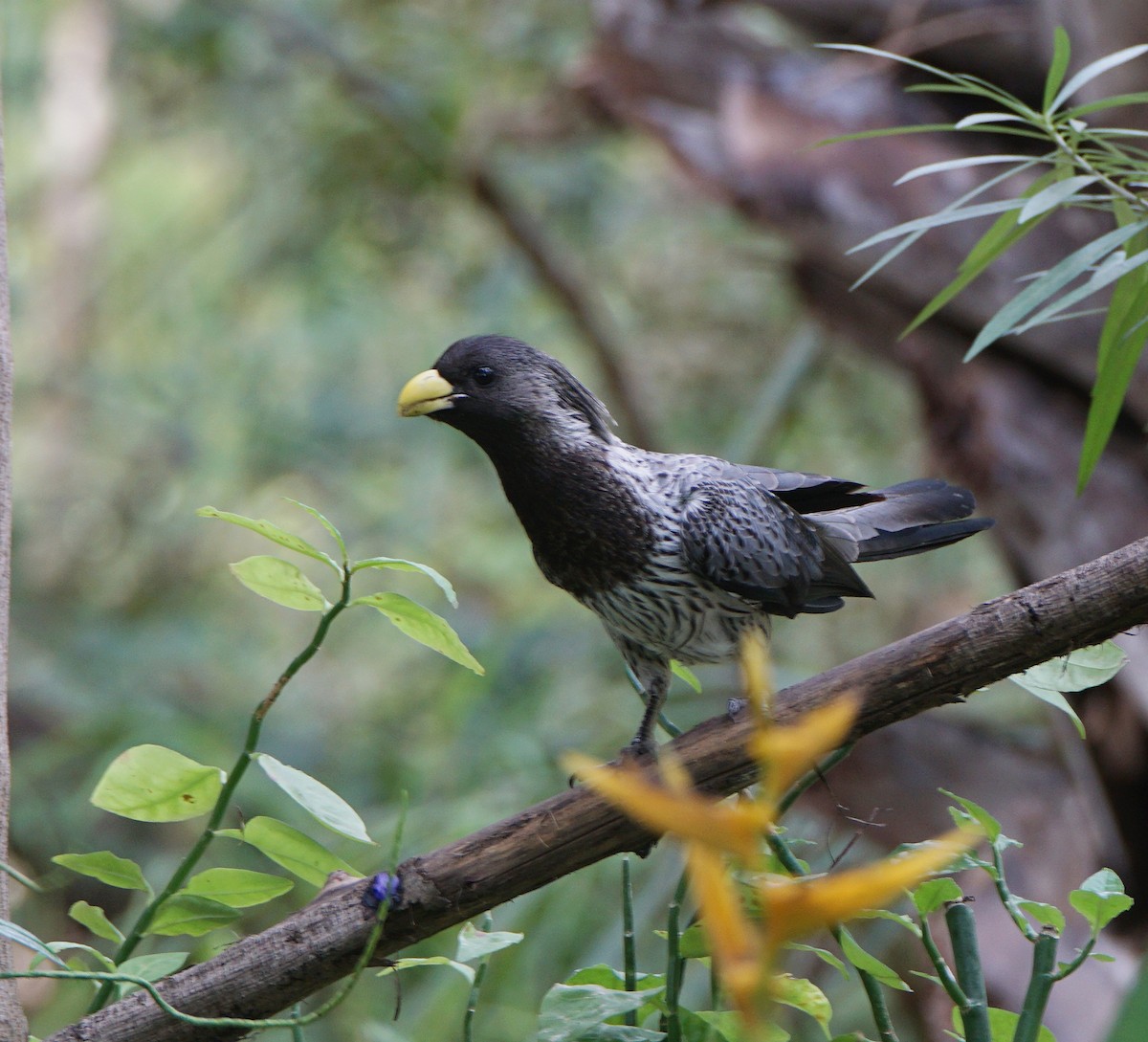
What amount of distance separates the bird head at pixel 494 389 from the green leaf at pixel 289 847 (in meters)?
0.69

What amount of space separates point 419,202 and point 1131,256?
3818 mm

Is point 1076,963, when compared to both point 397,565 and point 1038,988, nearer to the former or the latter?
point 1038,988

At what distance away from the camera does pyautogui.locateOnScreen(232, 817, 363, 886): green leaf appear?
0.88m

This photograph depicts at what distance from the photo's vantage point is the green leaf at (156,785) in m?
0.85

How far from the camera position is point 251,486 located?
187 inches

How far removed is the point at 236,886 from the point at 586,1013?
0.93 ft

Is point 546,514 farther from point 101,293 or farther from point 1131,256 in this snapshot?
point 101,293

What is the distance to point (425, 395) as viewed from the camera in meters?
1.47

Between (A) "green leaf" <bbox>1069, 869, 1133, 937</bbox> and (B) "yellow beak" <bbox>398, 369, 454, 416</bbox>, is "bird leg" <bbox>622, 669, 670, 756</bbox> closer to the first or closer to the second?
(B) "yellow beak" <bbox>398, 369, 454, 416</bbox>

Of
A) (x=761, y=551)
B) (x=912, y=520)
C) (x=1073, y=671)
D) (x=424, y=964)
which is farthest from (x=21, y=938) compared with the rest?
(x=912, y=520)

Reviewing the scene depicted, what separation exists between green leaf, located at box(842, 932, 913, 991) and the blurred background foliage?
250 cm

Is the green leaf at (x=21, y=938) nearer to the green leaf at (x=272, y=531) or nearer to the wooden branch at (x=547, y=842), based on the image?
the wooden branch at (x=547, y=842)

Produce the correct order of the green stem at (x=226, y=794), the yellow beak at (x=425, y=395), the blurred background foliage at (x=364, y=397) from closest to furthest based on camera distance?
1. the green stem at (x=226, y=794)
2. the yellow beak at (x=425, y=395)
3. the blurred background foliage at (x=364, y=397)

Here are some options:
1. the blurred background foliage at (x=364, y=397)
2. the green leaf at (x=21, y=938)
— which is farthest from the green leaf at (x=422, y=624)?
the blurred background foliage at (x=364, y=397)
